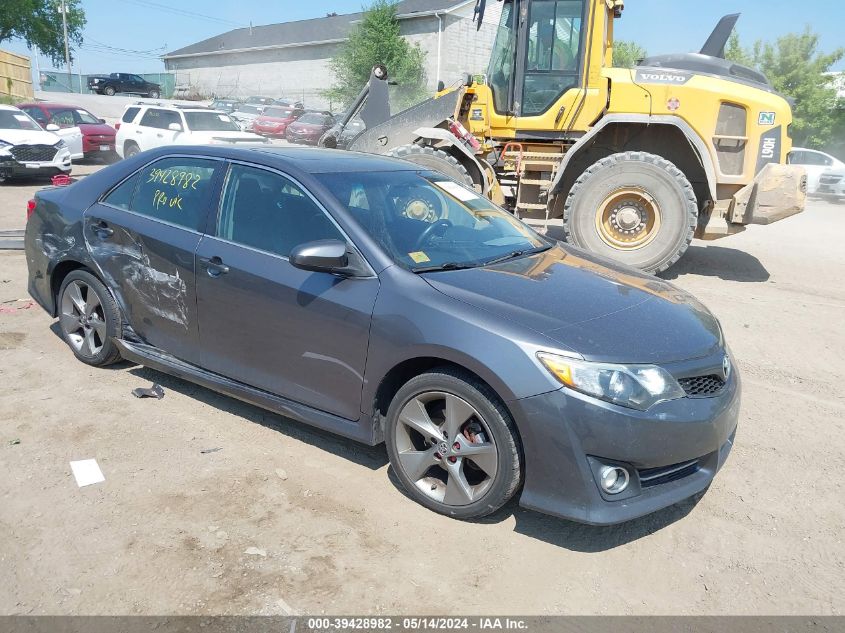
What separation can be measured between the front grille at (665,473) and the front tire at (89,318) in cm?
338

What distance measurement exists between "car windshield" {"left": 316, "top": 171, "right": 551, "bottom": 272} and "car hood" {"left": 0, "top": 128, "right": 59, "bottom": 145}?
1417 cm

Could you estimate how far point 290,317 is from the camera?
11.8ft

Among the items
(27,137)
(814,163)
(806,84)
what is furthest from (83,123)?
(806,84)

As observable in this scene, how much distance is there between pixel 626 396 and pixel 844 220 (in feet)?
53.5

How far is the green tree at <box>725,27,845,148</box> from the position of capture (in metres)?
31.0

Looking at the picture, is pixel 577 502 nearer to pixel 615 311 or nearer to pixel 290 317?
pixel 615 311

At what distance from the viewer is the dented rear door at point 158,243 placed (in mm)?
4090

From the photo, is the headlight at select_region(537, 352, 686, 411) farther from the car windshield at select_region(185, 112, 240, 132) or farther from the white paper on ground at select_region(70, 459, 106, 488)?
the car windshield at select_region(185, 112, 240, 132)

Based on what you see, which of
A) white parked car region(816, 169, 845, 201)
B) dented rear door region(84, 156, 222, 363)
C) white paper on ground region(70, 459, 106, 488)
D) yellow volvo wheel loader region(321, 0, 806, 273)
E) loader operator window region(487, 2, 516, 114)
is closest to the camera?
white paper on ground region(70, 459, 106, 488)

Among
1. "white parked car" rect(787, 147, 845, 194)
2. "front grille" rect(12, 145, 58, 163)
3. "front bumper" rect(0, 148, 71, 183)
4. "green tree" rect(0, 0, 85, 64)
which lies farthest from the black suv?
"white parked car" rect(787, 147, 845, 194)

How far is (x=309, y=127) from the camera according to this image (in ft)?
96.1

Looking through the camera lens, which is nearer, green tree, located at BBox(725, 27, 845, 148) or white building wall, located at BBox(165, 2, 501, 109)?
green tree, located at BBox(725, 27, 845, 148)

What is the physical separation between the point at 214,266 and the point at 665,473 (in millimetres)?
2596

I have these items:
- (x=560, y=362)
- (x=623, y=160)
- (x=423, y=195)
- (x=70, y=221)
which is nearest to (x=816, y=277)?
(x=623, y=160)
